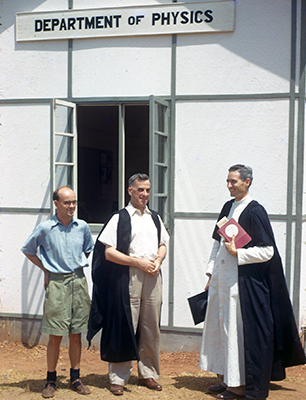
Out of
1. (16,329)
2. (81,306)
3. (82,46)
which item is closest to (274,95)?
(82,46)

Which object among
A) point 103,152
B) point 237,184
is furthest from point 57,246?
point 103,152

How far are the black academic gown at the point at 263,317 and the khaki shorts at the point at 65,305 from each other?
1.45 m

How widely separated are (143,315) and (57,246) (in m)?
1.02

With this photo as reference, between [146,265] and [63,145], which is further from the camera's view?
[63,145]

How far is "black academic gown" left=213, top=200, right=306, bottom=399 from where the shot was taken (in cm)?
491

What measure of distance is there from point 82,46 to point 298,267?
3693 mm

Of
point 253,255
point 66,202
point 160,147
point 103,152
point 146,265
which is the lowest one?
point 146,265

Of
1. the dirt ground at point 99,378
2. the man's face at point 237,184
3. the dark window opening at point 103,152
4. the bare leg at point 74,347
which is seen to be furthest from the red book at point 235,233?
the dark window opening at point 103,152

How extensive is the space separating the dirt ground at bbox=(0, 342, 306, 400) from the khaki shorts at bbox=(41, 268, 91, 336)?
24.2 inches

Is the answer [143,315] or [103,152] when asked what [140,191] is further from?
[103,152]

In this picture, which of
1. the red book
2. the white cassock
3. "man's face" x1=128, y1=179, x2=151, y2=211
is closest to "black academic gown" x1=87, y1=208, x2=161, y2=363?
"man's face" x1=128, y1=179, x2=151, y2=211

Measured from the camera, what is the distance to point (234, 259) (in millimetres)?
5043

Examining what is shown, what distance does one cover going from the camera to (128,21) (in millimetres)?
6805

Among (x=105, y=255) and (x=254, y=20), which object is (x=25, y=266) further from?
(x=254, y=20)
